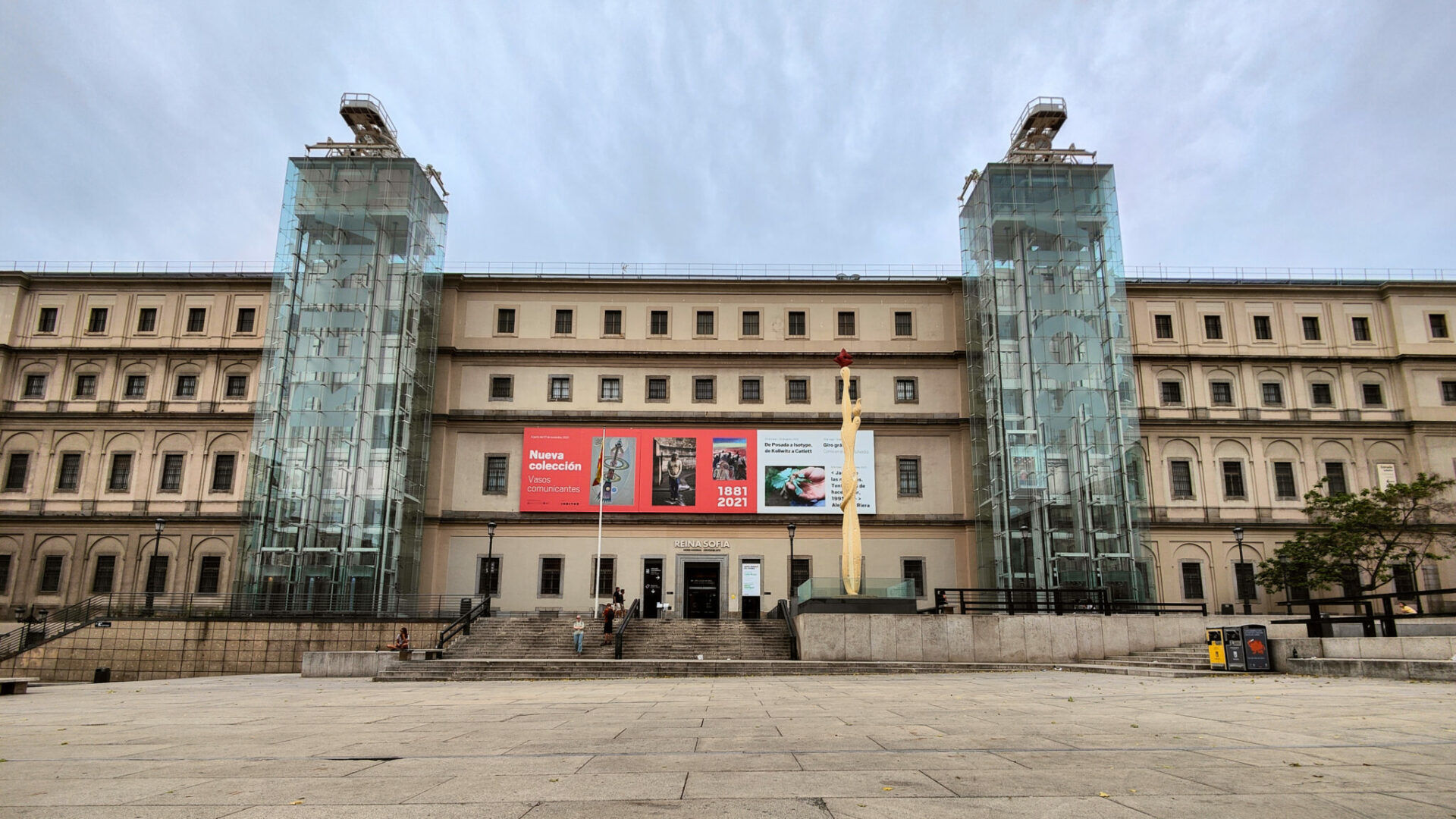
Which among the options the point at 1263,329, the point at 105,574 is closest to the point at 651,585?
the point at 105,574

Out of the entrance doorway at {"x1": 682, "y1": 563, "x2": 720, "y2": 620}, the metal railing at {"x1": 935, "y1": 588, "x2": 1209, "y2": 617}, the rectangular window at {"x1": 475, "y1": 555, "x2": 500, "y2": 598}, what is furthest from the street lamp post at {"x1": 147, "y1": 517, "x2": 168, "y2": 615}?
the metal railing at {"x1": 935, "y1": 588, "x2": 1209, "y2": 617}

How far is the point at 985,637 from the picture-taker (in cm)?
2609

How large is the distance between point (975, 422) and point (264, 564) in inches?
1191

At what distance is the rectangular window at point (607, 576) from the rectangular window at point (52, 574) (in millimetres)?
24021

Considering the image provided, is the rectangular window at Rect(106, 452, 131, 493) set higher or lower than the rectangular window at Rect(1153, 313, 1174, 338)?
lower

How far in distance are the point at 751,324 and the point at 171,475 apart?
27878mm

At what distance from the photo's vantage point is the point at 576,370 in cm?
4200

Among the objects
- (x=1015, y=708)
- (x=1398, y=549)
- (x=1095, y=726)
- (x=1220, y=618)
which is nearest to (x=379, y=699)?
(x=1015, y=708)

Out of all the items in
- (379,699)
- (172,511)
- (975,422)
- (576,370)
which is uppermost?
(576,370)

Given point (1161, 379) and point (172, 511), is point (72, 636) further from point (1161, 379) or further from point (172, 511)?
point (1161, 379)

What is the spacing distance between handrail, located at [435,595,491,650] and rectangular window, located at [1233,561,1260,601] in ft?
105

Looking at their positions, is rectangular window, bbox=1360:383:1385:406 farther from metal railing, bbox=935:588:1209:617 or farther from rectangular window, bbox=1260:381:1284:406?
metal railing, bbox=935:588:1209:617

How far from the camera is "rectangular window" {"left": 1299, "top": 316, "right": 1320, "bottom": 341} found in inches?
1708

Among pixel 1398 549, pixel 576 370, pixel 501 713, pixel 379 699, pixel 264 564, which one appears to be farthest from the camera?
pixel 576 370
